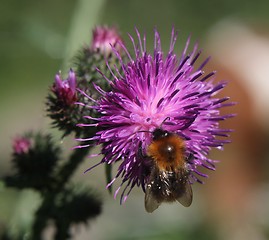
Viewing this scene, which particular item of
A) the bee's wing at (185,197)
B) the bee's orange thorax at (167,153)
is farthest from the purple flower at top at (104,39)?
the bee's wing at (185,197)

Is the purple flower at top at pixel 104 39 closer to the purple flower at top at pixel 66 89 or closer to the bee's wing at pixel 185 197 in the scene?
the purple flower at top at pixel 66 89

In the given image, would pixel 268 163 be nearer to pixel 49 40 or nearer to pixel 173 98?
pixel 49 40

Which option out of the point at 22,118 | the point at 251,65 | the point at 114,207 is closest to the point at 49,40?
the point at 114,207

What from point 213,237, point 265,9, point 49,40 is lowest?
point 213,237

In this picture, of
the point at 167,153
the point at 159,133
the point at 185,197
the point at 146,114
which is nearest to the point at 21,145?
the point at 146,114

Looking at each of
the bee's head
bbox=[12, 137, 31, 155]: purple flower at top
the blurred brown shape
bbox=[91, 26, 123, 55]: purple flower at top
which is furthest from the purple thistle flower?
the blurred brown shape

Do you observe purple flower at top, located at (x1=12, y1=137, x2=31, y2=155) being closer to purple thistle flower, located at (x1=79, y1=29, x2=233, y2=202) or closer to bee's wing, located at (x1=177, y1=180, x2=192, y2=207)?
purple thistle flower, located at (x1=79, y1=29, x2=233, y2=202)

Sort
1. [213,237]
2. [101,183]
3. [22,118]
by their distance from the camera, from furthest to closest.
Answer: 1. [22,118]
2. [101,183]
3. [213,237]
